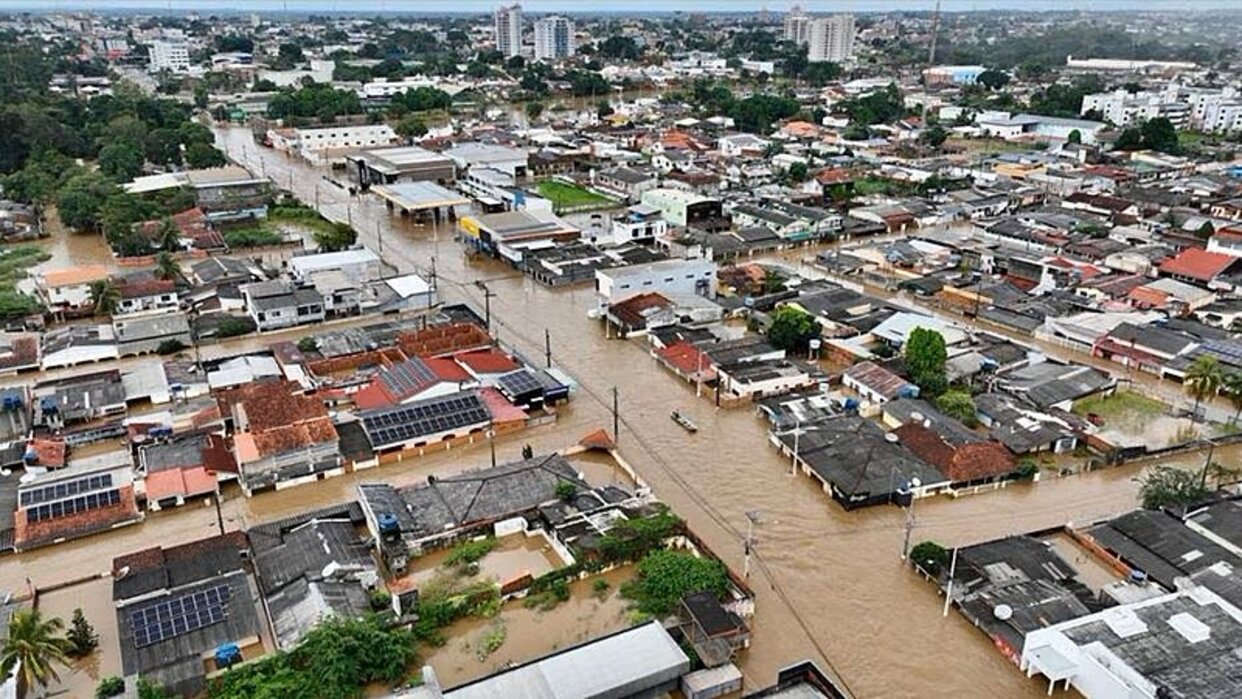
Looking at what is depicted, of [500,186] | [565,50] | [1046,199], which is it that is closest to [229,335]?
[500,186]

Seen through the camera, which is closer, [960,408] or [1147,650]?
[1147,650]

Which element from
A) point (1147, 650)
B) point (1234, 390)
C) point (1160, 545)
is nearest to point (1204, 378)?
point (1234, 390)

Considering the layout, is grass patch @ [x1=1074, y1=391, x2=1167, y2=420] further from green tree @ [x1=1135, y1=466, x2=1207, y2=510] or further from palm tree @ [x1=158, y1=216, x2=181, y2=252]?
palm tree @ [x1=158, y1=216, x2=181, y2=252]

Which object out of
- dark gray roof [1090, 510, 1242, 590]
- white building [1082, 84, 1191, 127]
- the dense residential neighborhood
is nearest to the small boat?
the dense residential neighborhood

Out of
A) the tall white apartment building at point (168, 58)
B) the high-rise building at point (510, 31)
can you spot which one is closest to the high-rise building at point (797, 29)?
the high-rise building at point (510, 31)

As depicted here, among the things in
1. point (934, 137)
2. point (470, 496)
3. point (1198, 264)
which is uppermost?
point (934, 137)

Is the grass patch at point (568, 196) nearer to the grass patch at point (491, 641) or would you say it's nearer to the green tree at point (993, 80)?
the grass patch at point (491, 641)

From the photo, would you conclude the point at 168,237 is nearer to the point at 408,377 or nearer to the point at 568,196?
the point at 408,377
